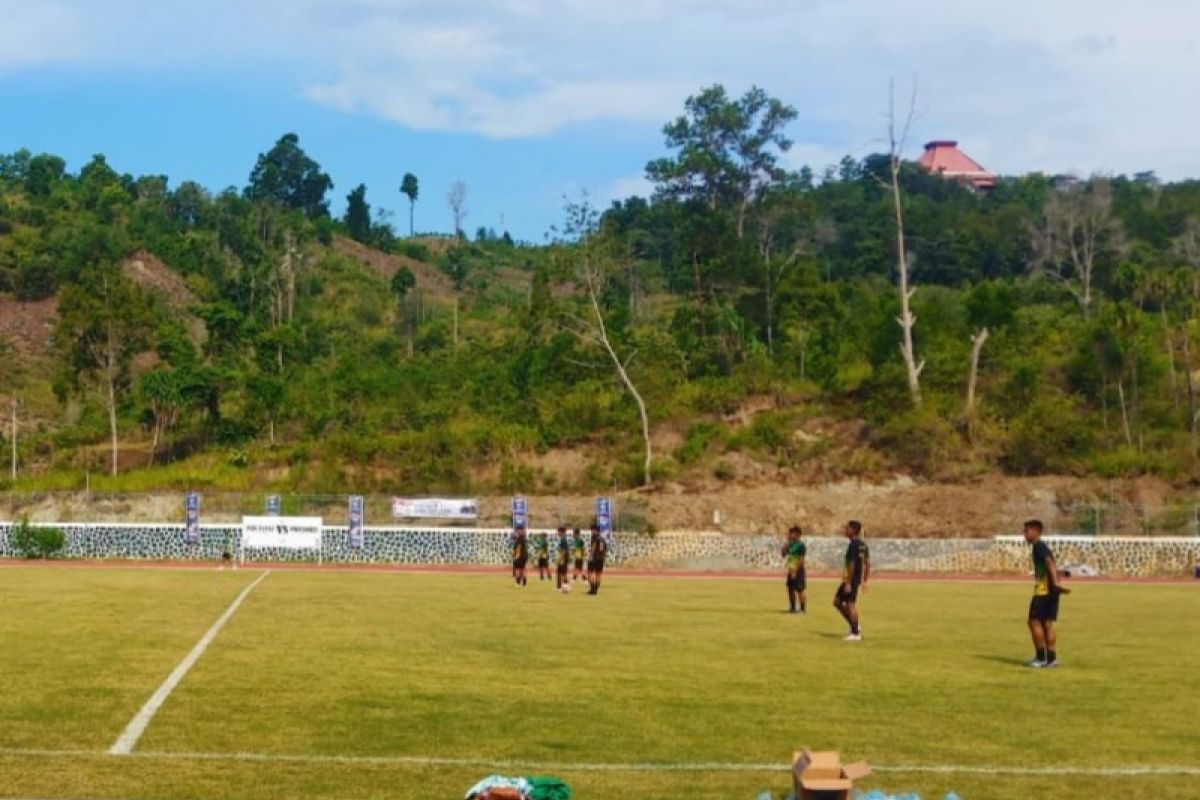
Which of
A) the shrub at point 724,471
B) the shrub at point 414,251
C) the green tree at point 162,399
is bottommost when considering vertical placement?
the shrub at point 724,471

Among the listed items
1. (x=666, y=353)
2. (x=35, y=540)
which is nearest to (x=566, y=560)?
(x=35, y=540)

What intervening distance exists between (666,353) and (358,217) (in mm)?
73806

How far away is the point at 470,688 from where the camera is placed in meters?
15.4

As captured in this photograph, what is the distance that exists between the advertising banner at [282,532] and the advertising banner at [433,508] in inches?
144

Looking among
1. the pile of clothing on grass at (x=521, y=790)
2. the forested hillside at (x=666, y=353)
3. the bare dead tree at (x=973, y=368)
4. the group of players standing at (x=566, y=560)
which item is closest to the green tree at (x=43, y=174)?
the forested hillside at (x=666, y=353)

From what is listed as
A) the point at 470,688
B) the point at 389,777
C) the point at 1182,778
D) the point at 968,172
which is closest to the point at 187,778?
the point at 389,777

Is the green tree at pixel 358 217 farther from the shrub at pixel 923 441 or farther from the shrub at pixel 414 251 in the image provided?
the shrub at pixel 923 441

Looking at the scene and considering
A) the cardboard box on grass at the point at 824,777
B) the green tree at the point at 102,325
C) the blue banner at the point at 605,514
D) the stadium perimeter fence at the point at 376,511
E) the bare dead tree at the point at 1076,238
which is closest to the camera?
the cardboard box on grass at the point at 824,777

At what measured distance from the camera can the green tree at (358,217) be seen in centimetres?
14225

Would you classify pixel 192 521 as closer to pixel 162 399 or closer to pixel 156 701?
pixel 162 399

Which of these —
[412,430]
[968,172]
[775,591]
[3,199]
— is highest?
[968,172]

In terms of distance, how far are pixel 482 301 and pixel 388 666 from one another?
104506 mm

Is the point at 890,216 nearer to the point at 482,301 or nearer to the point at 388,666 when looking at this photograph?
the point at 482,301

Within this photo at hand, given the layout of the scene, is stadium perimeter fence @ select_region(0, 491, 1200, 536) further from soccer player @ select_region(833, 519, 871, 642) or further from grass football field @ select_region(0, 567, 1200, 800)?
soccer player @ select_region(833, 519, 871, 642)
